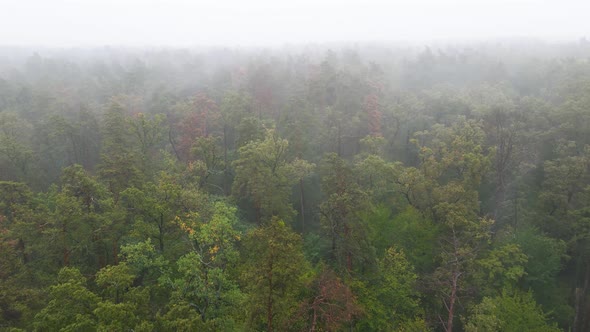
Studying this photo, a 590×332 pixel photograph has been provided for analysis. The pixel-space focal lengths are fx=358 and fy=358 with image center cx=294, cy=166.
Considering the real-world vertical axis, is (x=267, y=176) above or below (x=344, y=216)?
below

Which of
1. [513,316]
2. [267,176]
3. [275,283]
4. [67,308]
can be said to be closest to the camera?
[275,283]

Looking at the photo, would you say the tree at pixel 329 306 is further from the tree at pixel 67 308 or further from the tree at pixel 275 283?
the tree at pixel 67 308

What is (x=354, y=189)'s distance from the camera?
26.3 metres

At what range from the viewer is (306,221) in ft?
134

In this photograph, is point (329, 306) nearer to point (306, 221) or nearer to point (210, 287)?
point (210, 287)

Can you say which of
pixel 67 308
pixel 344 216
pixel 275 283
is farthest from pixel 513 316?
pixel 67 308

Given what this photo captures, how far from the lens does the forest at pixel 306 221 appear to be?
18.6 meters

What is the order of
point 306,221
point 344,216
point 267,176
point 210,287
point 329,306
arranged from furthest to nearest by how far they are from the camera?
point 306,221
point 267,176
point 344,216
point 210,287
point 329,306

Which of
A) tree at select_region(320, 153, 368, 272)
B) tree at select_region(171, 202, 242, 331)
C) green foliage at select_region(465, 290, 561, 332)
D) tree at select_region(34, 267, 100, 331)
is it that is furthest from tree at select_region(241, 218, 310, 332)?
green foliage at select_region(465, 290, 561, 332)

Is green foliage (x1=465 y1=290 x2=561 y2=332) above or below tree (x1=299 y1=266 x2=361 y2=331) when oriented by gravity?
below

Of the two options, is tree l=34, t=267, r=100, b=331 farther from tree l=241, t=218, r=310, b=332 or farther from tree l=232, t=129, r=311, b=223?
tree l=232, t=129, r=311, b=223

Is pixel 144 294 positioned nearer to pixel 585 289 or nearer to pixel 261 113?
pixel 585 289

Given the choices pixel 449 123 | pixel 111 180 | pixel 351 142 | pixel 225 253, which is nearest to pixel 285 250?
pixel 225 253

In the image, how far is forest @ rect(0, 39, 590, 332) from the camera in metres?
18.6
